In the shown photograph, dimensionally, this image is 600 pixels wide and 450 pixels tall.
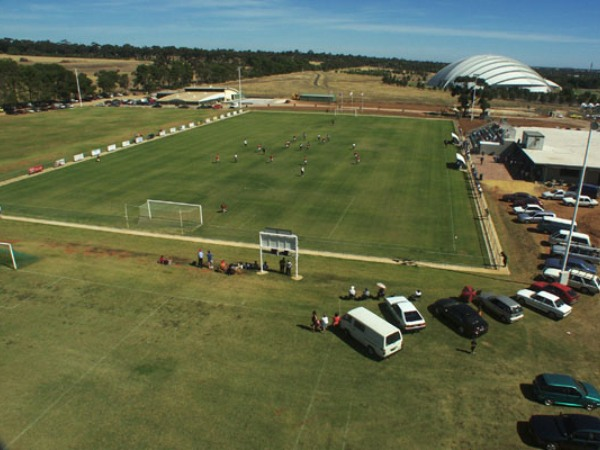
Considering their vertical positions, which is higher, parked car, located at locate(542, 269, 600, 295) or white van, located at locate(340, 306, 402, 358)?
white van, located at locate(340, 306, 402, 358)

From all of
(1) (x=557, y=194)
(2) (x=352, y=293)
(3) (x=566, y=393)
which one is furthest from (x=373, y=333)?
(1) (x=557, y=194)

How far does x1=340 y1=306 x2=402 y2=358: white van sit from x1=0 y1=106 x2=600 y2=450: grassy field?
559 millimetres

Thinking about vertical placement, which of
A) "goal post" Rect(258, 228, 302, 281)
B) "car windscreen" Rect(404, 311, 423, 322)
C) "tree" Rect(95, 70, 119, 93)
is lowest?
"car windscreen" Rect(404, 311, 423, 322)

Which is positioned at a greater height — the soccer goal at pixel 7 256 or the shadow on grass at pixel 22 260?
the soccer goal at pixel 7 256

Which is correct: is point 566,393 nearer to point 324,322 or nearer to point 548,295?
point 548,295

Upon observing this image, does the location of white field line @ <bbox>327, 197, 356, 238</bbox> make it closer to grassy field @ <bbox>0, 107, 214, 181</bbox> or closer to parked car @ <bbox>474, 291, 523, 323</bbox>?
parked car @ <bbox>474, 291, 523, 323</bbox>

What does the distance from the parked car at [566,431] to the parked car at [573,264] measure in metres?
16.6

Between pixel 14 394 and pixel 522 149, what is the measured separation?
64.3m

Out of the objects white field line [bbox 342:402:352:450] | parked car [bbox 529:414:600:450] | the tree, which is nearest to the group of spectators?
white field line [bbox 342:402:352:450]

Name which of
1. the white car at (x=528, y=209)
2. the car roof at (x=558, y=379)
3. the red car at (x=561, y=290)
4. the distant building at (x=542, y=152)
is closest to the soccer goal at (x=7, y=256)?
the car roof at (x=558, y=379)

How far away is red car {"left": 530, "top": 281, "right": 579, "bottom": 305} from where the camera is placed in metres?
26.0

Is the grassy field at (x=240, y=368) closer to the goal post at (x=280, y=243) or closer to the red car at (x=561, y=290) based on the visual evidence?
the red car at (x=561, y=290)

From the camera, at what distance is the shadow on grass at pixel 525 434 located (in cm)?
1597

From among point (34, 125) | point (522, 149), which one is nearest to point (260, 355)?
point (522, 149)
